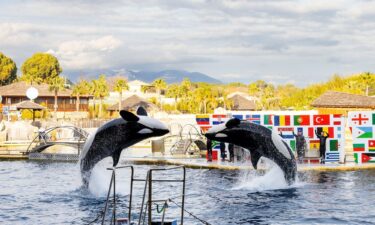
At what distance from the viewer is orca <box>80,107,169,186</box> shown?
20.7 m

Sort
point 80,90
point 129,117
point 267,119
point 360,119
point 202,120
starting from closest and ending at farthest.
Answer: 1. point 129,117
2. point 360,119
3. point 267,119
4. point 202,120
5. point 80,90

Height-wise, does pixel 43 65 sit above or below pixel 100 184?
above

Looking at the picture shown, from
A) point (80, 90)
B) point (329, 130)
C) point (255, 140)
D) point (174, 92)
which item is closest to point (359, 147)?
point (329, 130)

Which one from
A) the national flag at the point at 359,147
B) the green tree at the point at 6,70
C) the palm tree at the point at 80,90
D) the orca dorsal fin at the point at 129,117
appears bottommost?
the national flag at the point at 359,147

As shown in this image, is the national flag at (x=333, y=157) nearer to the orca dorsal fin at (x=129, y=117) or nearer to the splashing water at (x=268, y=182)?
the splashing water at (x=268, y=182)

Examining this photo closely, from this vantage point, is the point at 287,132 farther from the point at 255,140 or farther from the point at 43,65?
the point at 43,65

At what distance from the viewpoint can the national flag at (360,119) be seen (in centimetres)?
3447

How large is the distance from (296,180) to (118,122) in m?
9.63

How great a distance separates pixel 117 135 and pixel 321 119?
16.8 metres

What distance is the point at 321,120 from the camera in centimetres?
3538

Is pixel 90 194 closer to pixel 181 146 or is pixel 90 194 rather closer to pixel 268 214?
pixel 268 214

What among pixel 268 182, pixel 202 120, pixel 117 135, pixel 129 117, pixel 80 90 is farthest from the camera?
pixel 80 90

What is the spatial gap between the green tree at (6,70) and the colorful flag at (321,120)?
110m

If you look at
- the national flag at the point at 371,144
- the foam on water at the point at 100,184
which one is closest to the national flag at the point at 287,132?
the national flag at the point at 371,144
